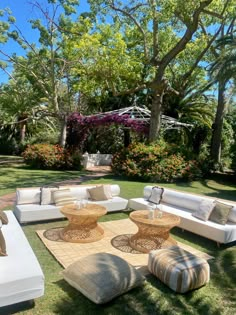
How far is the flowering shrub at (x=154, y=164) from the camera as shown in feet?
51.6

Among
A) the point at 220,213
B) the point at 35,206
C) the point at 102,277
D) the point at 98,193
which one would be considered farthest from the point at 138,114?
the point at 102,277

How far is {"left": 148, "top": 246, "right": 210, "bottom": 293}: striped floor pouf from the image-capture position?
15.8ft

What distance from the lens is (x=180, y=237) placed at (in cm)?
767

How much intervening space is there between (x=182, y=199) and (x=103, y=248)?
312 cm

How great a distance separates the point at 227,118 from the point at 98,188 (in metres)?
18.8

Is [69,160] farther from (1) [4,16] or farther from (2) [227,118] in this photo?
(2) [227,118]

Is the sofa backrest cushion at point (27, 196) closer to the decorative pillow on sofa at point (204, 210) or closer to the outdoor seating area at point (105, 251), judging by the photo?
the outdoor seating area at point (105, 251)

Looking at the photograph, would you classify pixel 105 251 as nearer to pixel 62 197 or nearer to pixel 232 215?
pixel 62 197

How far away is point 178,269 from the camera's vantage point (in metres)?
4.84

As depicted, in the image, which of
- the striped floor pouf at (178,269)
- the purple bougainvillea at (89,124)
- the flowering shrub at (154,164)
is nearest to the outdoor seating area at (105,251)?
the striped floor pouf at (178,269)

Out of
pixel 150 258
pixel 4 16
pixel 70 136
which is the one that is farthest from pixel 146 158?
pixel 4 16

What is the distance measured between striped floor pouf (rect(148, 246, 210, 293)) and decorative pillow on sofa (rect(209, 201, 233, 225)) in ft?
7.76

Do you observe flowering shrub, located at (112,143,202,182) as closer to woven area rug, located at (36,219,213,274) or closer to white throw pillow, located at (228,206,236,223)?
woven area rug, located at (36,219,213,274)

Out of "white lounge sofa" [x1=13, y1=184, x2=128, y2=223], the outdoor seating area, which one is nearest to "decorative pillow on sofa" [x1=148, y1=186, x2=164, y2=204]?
the outdoor seating area
